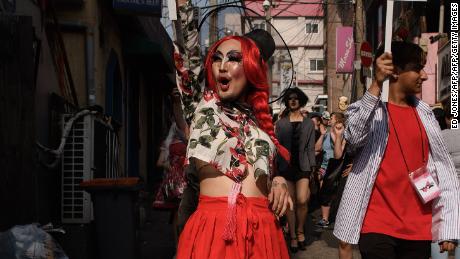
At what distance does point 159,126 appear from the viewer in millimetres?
20812

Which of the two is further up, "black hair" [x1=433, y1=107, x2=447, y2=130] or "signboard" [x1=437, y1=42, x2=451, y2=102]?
"signboard" [x1=437, y1=42, x2=451, y2=102]

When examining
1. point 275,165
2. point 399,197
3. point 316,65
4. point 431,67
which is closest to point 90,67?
point 399,197

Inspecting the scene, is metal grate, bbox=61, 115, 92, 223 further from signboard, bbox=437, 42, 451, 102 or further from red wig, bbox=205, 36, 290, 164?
signboard, bbox=437, 42, 451, 102

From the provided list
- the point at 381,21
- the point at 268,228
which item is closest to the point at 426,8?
the point at 381,21

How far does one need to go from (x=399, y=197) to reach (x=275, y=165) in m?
0.97

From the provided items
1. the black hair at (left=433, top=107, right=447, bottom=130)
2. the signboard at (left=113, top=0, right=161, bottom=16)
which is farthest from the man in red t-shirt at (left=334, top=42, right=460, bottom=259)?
the signboard at (left=113, top=0, right=161, bottom=16)

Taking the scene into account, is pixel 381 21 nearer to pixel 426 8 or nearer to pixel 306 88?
pixel 426 8

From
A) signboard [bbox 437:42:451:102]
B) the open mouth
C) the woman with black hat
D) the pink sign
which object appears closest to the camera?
the open mouth

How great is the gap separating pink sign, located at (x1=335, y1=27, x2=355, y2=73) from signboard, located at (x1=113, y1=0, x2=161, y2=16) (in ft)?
60.2

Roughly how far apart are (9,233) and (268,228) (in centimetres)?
245

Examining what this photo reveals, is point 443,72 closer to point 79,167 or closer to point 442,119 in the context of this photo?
point 442,119

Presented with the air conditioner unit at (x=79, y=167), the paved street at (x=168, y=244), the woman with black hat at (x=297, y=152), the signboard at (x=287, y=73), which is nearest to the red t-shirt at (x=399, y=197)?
the signboard at (x=287, y=73)

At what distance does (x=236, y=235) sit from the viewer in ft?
9.60

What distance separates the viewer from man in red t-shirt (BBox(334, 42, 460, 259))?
3.71m
